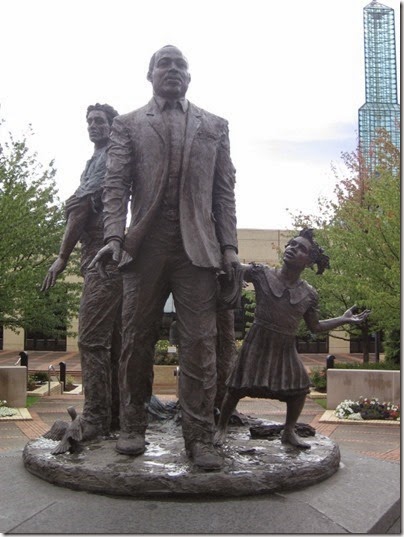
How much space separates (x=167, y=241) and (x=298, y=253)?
40.2 inches

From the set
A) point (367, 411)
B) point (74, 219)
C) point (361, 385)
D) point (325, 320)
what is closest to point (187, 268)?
point (325, 320)

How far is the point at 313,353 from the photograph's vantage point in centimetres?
3412

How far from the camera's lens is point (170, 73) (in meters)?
4.76

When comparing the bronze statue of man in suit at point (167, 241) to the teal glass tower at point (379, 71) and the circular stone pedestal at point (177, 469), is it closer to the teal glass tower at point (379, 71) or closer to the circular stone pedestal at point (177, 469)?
the circular stone pedestal at point (177, 469)

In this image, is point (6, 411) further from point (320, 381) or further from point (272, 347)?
point (320, 381)

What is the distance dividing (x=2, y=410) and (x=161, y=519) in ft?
31.1

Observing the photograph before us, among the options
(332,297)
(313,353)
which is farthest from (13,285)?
(313,353)

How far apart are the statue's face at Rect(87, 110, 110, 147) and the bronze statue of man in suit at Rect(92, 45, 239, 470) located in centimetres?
122

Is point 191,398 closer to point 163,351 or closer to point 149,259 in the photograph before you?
point 149,259

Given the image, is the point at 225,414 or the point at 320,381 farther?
the point at 320,381

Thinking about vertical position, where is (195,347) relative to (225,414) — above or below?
above

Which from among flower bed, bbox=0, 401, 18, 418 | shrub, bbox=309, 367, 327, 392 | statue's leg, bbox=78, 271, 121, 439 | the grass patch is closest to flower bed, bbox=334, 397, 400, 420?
shrub, bbox=309, 367, 327, 392

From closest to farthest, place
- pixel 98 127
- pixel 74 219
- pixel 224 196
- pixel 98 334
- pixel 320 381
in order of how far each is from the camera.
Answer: pixel 224 196, pixel 98 334, pixel 74 219, pixel 98 127, pixel 320 381

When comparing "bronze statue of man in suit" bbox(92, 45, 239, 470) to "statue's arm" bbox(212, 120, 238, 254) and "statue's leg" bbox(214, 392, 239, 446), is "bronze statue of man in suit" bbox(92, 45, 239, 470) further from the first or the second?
"statue's leg" bbox(214, 392, 239, 446)
